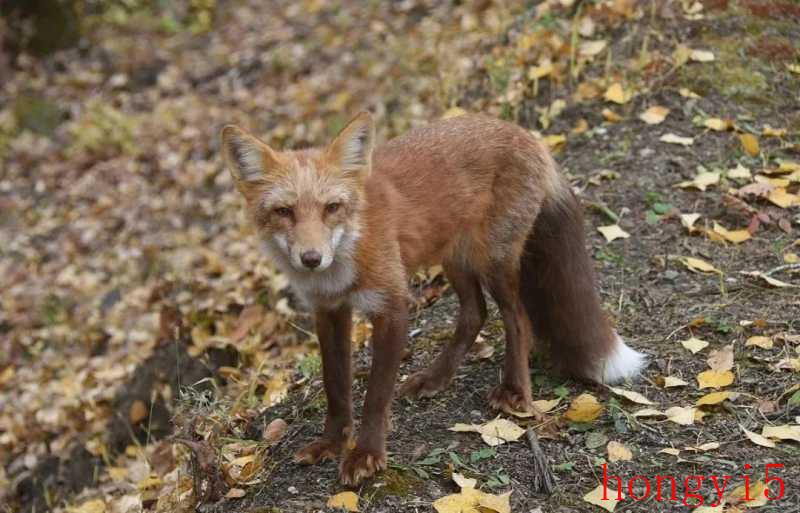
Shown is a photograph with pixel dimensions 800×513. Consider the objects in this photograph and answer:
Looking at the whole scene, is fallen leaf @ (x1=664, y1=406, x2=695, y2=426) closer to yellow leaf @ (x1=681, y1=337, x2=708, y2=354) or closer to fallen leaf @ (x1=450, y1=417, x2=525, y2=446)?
yellow leaf @ (x1=681, y1=337, x2=708, y2=354)

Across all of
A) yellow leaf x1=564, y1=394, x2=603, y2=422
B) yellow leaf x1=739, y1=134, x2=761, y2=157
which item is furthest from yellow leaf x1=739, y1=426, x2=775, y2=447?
yellow leaf x1=739, y1=134, x2=761, y2=157

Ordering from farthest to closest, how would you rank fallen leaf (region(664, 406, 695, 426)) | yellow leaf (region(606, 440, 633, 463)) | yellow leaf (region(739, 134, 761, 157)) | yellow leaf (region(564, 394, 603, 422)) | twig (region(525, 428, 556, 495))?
yellow leaf (region(739, 134, 761, 157)) < yellow leaf (region(564, 394, 603, 422)) < fallen leaf (region(664, 406, 695, 426)) < yellow leaf (region(606, 440, 633, 463)) < twig (region(525, 428, 556, 495))

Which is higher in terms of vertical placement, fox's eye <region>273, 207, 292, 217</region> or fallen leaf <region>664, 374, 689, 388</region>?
fox's eye <region>273, 207, 292, 217</region>

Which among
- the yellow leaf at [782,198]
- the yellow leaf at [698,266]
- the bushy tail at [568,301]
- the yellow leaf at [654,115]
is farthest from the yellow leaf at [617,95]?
the bushy tail at [568,301]

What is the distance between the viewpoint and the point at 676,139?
6012 mm

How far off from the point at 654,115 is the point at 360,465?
389 centimetres

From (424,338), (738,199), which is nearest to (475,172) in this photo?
(424,338)

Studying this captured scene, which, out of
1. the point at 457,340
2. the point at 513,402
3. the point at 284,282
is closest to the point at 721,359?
the point at 513,402

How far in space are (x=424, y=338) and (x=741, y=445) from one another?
1907 millimetres

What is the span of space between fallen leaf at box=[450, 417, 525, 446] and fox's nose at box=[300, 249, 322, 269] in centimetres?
116

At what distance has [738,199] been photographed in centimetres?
538

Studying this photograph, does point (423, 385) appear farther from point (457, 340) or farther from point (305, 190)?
point (305, 190)

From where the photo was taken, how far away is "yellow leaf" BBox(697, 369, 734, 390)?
13.1 ft

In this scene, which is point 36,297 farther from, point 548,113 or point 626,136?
point 626,136
